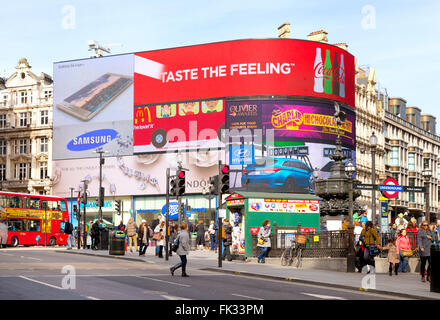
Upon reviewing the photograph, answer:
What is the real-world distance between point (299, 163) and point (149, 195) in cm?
1619

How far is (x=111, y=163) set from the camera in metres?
76.2

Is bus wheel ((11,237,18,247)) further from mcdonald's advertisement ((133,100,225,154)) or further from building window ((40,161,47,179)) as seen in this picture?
building window ((40,161,47,179))

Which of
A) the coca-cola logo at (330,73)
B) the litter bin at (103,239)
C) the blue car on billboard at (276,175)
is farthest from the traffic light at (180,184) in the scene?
the coca-cola logo at (330,73)

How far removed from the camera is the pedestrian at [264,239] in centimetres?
2978

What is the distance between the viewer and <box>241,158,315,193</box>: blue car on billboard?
6788 cm

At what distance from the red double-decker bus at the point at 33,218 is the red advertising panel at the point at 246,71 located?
22734mm

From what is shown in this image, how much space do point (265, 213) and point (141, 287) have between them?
47.9ft

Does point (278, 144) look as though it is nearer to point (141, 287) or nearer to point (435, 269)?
point (435, 269)

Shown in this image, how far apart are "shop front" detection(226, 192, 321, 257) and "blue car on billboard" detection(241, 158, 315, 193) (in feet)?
112

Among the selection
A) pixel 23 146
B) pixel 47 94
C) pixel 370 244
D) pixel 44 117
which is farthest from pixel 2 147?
pixel 370 244

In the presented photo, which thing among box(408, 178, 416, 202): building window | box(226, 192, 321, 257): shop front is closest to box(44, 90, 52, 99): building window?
box(408, 178, 416, 202): building window

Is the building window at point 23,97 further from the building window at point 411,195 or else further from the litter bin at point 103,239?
the building window at point 411,195
